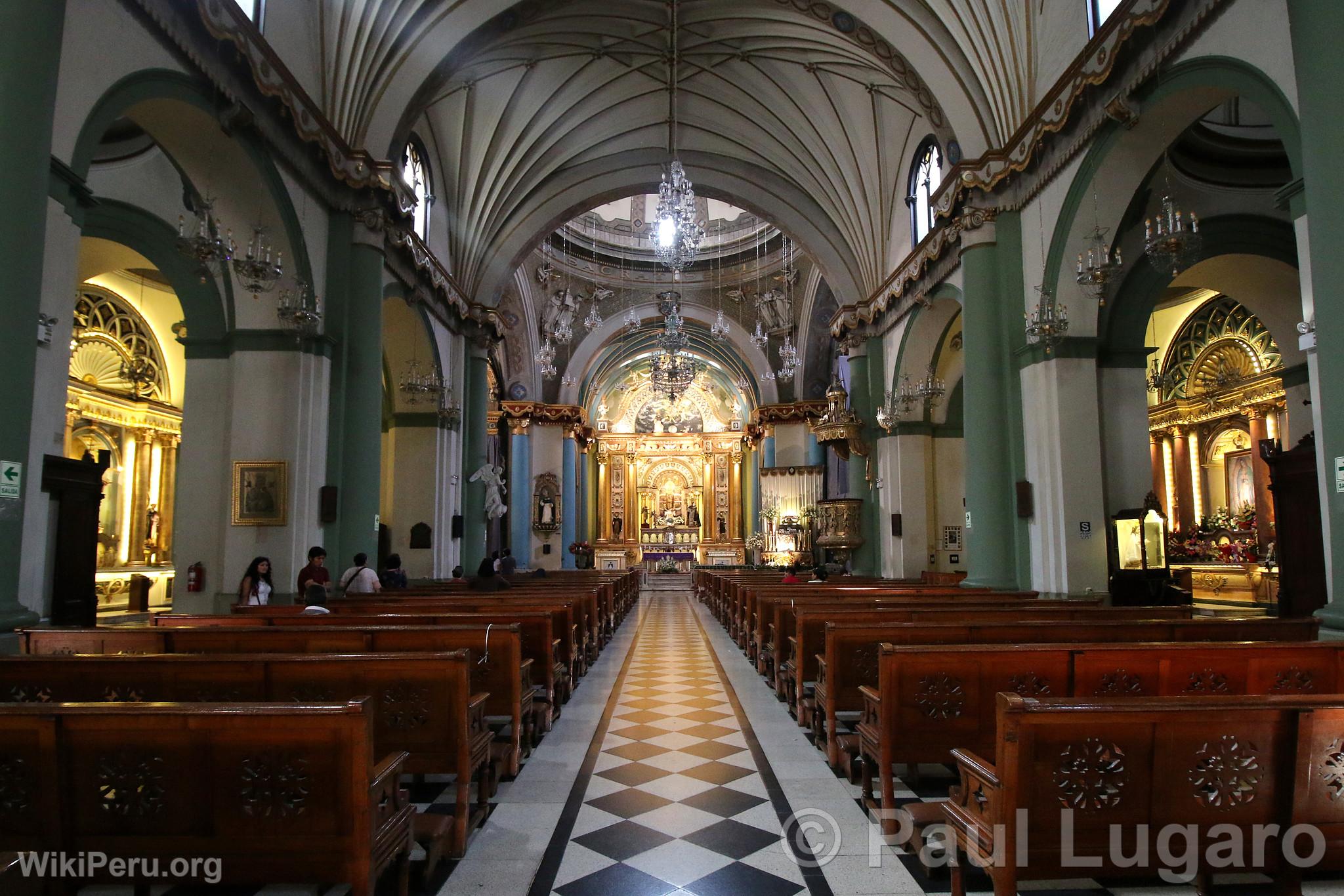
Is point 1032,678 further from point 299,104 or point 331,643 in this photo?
point 299,104

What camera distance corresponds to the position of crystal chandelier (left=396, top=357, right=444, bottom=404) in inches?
479

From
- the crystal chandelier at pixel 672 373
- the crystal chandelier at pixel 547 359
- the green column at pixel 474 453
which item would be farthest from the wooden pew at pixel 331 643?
the crystal chandelier at pixel 672 373

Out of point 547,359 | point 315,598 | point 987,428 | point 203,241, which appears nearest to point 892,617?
point 315,598

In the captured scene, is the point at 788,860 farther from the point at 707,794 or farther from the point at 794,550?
the point at 794,550

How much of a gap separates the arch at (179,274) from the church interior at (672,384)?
0.20 ft

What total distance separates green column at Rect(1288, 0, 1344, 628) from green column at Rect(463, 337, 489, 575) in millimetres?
13464

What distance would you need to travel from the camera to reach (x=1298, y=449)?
8.86 m

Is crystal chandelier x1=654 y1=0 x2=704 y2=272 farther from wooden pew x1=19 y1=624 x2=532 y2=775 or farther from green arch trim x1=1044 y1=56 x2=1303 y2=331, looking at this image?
wooden pew x1=19 y1=624 x2=532 y2=775

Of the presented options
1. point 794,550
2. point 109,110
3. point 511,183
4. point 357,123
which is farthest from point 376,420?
point 794,550

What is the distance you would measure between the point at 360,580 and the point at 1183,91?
9.02 metres

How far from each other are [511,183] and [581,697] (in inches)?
474

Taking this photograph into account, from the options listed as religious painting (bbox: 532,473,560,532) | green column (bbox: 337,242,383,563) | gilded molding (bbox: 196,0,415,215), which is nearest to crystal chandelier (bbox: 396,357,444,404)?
green column (bbox: 337,242,383,563)

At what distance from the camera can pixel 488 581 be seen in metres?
9.59

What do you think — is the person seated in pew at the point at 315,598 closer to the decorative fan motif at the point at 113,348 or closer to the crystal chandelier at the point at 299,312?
the crystal chandelier at the point at 299,312
